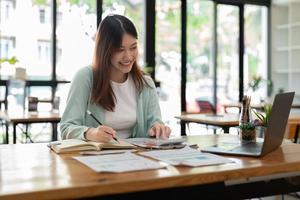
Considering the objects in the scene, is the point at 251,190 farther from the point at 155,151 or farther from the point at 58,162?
the point at 58,162

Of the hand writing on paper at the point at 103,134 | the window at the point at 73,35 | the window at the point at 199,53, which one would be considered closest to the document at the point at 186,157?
the hand writing on paper at the point at 103,134

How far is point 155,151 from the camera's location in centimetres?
128

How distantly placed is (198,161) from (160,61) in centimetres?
512

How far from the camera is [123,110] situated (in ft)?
5.79

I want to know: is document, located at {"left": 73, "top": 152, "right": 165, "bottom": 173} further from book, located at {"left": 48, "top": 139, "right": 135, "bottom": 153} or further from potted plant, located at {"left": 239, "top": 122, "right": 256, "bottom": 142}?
potted plant, located at {"left": 239, "top": 122, "right": 256, "bottom": 142}

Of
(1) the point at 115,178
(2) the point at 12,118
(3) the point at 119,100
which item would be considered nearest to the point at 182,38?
(2) the point at 12,118

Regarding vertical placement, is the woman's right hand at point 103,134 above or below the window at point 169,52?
below

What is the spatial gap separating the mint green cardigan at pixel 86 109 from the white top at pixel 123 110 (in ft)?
0.08

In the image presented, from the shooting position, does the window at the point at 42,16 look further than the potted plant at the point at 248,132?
Yes

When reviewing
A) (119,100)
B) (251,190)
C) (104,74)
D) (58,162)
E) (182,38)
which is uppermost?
(182,38)

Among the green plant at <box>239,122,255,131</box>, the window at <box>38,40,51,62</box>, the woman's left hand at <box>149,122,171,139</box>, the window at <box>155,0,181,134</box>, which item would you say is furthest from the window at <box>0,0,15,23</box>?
the green plant at <box>239,122,255,131</box>

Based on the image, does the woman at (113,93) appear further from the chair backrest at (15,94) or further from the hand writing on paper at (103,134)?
the chair backrest at (15,94)

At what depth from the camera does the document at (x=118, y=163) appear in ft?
3.31

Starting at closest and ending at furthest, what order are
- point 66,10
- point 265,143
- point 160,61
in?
1. point 265,143
2. point 66,10
3. point 160,61
